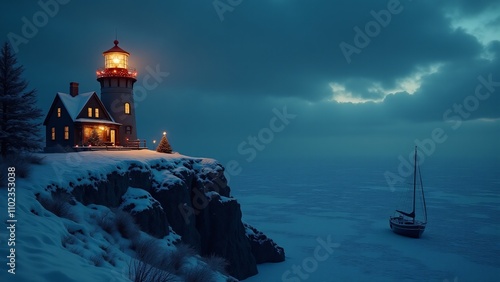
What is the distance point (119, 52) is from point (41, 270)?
31542 millimetres

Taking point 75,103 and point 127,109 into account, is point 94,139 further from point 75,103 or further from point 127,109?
point 127,109

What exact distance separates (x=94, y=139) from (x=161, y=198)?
11.8 m

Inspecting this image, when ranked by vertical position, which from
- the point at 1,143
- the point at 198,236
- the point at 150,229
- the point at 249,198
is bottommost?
the point at 249,198

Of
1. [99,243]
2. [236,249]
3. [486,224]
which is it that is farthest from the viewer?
[486,224]

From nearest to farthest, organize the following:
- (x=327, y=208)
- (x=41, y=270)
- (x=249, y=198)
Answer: (x=41, y=270), (x=327, y=208), (x=249, y=198)

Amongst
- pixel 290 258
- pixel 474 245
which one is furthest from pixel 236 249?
pixel 474 245

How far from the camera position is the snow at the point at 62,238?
5.62 metres

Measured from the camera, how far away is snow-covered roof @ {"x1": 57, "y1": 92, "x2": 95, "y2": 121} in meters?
29.3

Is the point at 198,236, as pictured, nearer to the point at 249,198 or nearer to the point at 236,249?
the point at 236,249

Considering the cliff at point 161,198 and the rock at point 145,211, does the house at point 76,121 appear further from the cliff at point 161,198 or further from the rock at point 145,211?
the rock at point 145,211

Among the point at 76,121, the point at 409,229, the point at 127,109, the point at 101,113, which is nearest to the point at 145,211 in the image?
the point at 76,121

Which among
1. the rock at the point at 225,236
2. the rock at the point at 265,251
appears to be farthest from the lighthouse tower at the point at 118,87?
the rock at the point at 265,251

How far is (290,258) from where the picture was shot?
30281 millimetres

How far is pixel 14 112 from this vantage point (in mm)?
17969
